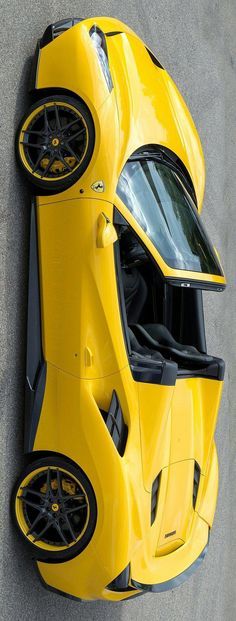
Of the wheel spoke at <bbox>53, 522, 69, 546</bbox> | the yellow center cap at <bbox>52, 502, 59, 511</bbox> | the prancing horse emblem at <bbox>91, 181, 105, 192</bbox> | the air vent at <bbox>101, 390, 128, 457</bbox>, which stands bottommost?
the wheel spoke at <bbox>53, 522, 69, 546</bbox>

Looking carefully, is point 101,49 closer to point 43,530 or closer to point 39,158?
point 39,158

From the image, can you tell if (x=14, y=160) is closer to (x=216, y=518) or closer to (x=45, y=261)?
(x=45, y=261)

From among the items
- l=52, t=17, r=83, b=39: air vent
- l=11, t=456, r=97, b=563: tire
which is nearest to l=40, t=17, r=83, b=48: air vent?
l=52, t=17, r=83, b=39: air vent

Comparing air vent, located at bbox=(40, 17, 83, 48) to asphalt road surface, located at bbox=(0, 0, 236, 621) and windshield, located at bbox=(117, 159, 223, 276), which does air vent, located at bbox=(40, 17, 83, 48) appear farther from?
windshield, located at bbox=(117, 159, 223, 276)

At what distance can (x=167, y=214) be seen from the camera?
124 inches

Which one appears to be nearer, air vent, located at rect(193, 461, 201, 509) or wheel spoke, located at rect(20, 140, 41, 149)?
wheel spoke, located at rect(20, 140, 41, 149)

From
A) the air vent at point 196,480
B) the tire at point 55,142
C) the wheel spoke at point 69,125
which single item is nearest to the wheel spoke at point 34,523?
the air vent at point 196,480

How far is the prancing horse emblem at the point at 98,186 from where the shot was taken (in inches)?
117

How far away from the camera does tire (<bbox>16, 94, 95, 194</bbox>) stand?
9.86 feet

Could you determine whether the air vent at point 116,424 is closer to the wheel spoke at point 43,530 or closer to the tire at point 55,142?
the wheel spoke at point 43,530

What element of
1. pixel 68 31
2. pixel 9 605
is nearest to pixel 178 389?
pixel 9 605

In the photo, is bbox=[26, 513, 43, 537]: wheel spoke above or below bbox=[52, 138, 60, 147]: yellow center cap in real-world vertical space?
below

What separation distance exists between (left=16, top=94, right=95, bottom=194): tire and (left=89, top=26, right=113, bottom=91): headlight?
0.51 feet

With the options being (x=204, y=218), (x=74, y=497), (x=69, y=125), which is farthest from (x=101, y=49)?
(x=204, y=218)
